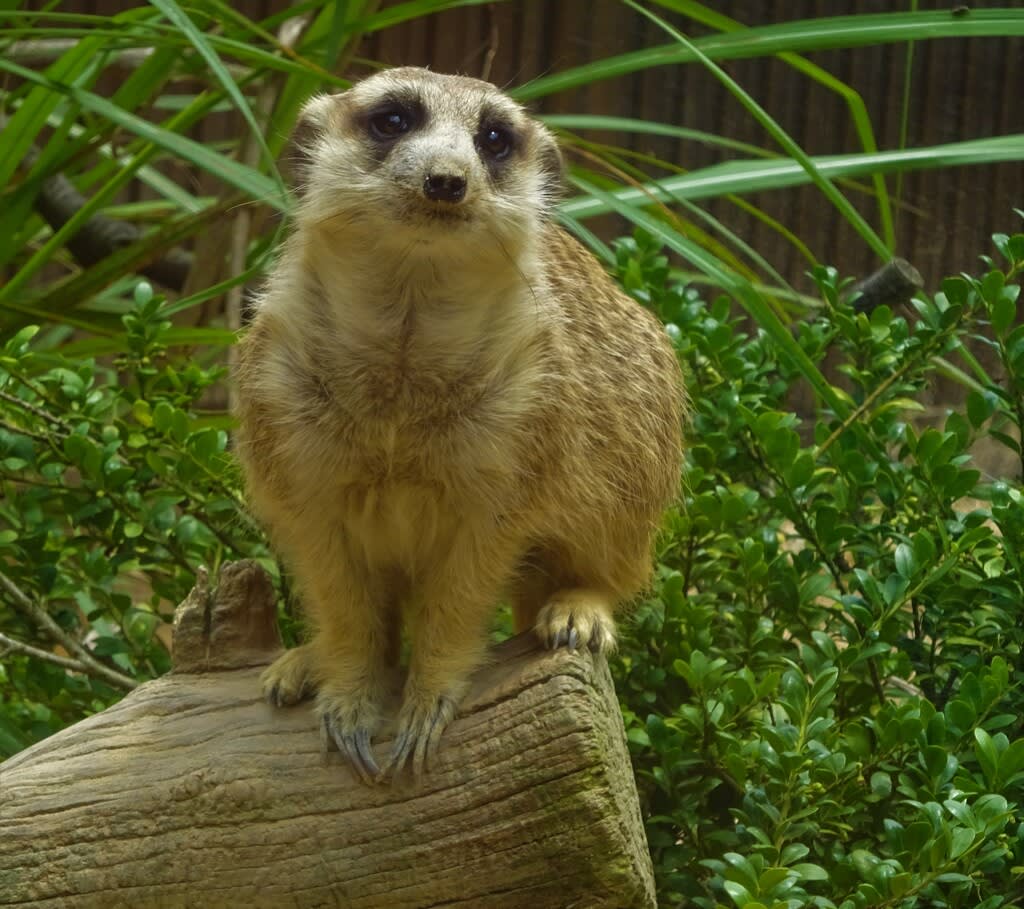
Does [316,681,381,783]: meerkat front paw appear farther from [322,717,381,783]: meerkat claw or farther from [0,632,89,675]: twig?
[0,632,89,675]: twig

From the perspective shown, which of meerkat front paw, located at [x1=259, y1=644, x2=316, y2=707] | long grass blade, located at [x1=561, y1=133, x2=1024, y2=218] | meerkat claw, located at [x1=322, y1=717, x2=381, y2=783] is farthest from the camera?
long grass blade, located at [x1=561, y1=133, x2=1024, y2=218]

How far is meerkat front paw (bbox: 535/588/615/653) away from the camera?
1536mm

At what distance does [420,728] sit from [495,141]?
691 mm


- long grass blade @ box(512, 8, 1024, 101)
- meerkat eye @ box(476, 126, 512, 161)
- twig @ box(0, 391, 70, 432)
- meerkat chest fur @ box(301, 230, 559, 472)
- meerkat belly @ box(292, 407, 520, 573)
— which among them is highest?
long grass blade @ box(512, 8, 1024, 101)

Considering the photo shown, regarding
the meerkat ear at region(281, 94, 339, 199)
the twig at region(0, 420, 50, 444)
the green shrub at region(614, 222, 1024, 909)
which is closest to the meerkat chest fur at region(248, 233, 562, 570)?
the meerkat ear at region(281, 94, 339, 199)

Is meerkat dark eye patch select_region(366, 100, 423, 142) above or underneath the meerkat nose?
above

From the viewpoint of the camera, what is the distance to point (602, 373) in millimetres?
1757

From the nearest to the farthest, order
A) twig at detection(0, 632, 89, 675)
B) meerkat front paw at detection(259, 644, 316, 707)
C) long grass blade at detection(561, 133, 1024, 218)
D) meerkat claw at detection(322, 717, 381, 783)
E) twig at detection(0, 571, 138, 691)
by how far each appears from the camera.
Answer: meerkat claw at detection(322, 717, 381, 783) < meerkat front paw at detection(259, 644, 316, 707) < twig at detection(0, 632, 89, 675) < twig at detection(0, 571, 138, 691) < long grass blade at detection(561, 133, 1024, 218)

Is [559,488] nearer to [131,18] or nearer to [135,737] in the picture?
[135,737]

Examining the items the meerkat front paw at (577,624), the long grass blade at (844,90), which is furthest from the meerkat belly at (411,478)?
the long grass blade at (844,90)

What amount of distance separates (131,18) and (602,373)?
1.26m

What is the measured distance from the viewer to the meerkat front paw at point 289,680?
1.63 meters

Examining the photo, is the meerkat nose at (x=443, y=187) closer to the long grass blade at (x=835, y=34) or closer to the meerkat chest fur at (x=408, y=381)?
the meerkat chest fur at (x=408, y=381)

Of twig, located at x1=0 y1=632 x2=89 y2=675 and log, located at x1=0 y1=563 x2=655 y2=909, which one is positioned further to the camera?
twig, located at x1=0 y1=632 x2=89 y2=675
